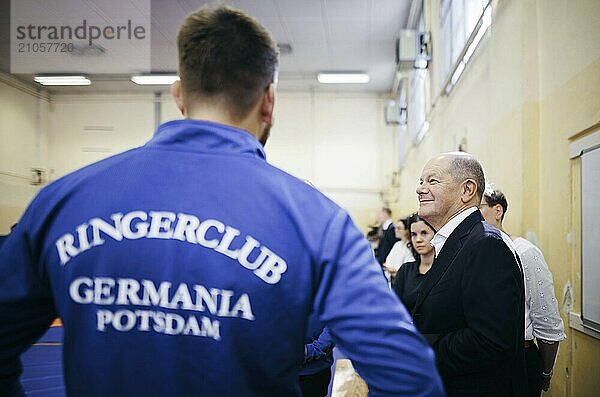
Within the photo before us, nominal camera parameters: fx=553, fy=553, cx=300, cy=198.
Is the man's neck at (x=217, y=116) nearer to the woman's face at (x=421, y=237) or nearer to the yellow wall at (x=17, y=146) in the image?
the woman's face at (x=421, y=237)

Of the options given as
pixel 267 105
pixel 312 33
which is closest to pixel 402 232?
pixel 312 33

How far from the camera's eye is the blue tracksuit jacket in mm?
880

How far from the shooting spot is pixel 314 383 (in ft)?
8.45

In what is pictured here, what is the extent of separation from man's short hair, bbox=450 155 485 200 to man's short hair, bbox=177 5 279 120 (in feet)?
Result: 4.75

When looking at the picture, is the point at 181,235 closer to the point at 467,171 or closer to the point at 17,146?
the point at 467,171

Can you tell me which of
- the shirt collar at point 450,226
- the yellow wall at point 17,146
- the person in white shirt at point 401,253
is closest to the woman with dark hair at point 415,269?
the shirt collar at point 450,226

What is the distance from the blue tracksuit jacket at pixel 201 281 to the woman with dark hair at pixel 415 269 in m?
1.88

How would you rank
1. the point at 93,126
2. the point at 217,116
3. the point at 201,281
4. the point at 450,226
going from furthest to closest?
the point at 93,126 → the point at 450,226 → the point at 217,116 → the point at 201,281

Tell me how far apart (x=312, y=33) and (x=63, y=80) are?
5.89m

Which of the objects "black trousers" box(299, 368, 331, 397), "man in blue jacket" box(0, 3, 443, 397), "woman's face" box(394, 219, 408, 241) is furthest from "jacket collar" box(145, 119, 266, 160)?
"woman's face" box(394, 219, 408, 241)

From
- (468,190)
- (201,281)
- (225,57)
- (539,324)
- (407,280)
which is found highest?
(225,57)

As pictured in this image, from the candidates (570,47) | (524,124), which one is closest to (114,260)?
A: (570,47)

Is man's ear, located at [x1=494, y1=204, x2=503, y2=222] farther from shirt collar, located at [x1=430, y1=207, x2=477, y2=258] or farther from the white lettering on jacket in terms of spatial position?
the white lettering on jacket

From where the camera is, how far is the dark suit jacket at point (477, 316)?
183 centimetres
